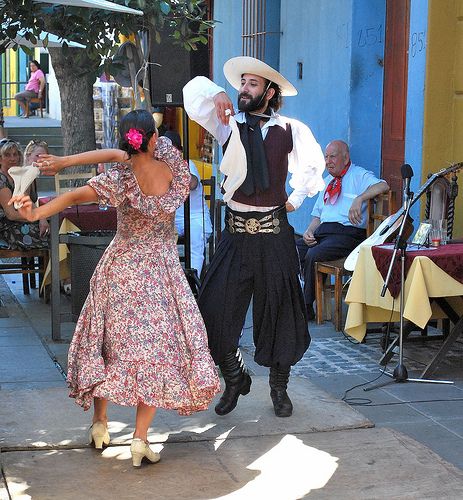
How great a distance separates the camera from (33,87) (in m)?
30.0

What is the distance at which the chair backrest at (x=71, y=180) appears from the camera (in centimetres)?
1114

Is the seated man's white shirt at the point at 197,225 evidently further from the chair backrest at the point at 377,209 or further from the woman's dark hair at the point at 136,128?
the woman's dark hair at the point at 136,128

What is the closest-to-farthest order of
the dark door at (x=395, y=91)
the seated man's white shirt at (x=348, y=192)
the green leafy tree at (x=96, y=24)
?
the green leafy tree at (x=96, y=24), the seated man's white shirt at (x=348, y=192), the dark door at (x=395, y=91)

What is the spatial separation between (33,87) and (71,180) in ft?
61.3

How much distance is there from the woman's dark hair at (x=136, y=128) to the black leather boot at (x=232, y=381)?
56.5 inches

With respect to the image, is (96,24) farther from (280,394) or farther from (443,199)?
(280,394)

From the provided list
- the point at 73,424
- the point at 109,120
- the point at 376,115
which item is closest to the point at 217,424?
the point at 73,424

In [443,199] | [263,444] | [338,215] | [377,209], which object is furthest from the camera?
[338,215]

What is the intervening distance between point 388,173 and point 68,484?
5453 millimetres

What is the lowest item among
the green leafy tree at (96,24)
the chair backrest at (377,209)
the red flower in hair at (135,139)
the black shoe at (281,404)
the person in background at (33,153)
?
the black shoe at (281,404)

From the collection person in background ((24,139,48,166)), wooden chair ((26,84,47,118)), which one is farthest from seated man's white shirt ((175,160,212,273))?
wooden chair ((26,84,47,118))

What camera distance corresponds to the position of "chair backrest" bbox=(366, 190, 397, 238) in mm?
8820

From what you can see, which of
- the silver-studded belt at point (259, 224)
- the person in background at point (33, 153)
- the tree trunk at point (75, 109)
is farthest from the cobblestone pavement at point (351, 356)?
the tree trunk at point (75, 109)

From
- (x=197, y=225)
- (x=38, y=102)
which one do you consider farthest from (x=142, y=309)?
(x=38, y=102)
